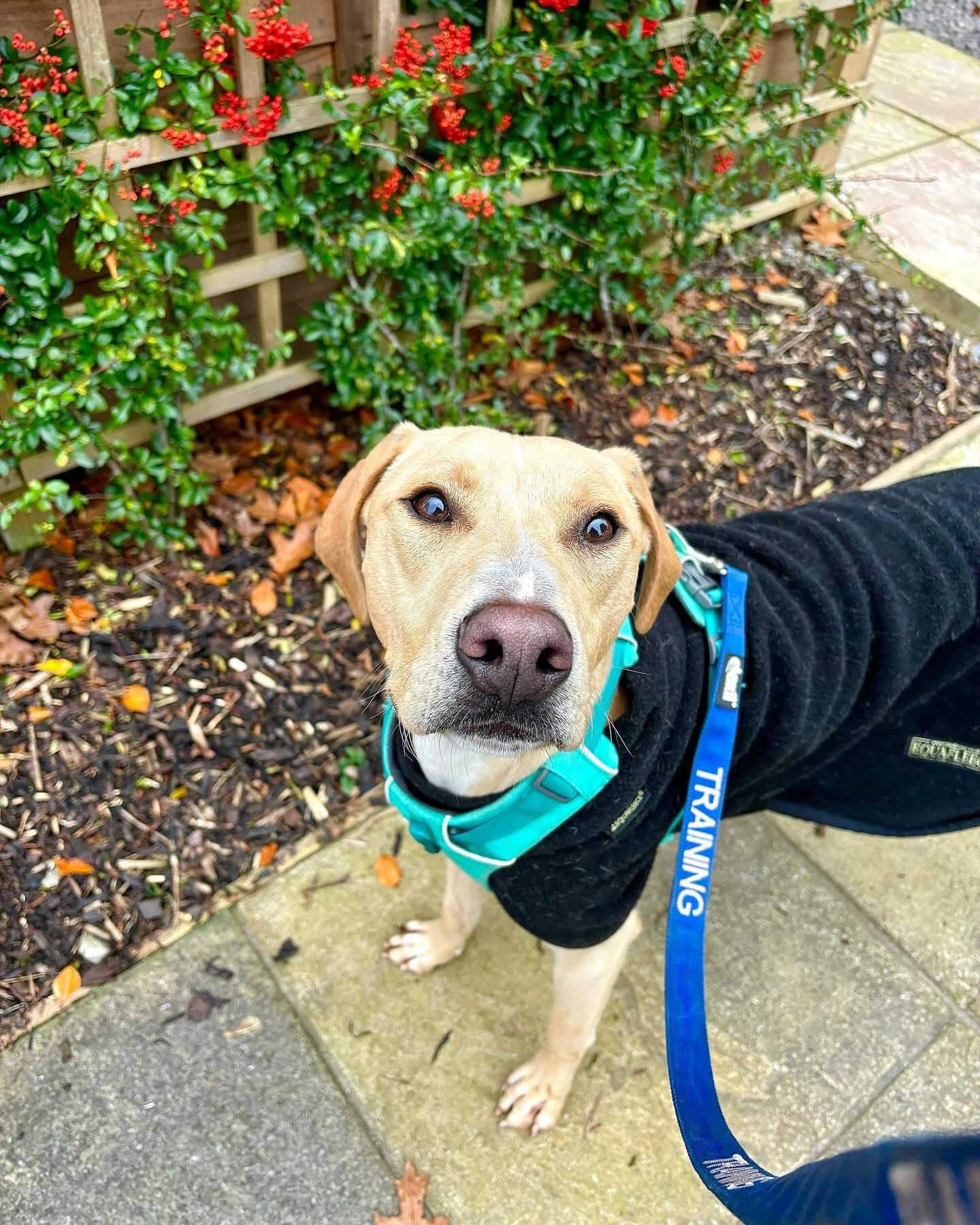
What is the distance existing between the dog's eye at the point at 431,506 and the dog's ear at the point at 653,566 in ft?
1.71

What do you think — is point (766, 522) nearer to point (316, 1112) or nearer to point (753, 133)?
point (316, 1112)

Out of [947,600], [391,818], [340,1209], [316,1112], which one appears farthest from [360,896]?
[947,600]

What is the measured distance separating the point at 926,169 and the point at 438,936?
21.0 feet

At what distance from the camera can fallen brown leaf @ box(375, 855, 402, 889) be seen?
3.04m

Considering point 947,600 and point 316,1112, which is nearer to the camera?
point 947,600

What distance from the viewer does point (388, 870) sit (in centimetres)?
305

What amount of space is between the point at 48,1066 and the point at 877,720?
2606mm

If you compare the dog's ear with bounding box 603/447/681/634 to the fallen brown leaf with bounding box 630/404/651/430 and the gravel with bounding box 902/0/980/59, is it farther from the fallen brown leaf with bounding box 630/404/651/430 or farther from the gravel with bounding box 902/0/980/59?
the gravel with bounding box 902/0/980/59

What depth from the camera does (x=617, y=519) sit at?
6.72ft

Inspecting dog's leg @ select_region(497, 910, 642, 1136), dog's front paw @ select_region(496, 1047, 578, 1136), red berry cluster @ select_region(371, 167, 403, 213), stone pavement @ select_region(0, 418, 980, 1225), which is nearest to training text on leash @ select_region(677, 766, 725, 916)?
dog's leg @ select_region(497, 910, 642, 1136)

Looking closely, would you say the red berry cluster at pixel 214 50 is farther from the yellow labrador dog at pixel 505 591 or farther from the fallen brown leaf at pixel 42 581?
the fallen brown leaf at pixel 42 581

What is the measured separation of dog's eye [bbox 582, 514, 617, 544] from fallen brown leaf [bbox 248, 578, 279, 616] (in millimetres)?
1927

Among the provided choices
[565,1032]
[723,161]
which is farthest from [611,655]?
[723,161]

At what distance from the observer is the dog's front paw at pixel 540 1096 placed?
2535 millimetres
